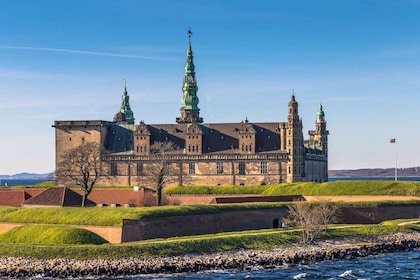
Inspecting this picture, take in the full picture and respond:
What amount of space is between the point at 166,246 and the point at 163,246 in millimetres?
232

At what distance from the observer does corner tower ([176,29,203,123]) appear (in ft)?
390

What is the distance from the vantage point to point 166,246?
5250 centimetres

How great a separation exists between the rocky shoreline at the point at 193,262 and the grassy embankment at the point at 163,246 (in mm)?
1022

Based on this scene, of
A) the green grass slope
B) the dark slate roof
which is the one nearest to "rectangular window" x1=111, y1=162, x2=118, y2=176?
the dark slate roof

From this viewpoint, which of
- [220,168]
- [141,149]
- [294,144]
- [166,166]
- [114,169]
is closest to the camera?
[294,144]

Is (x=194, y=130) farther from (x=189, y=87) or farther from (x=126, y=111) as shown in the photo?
(x=126, y=111)

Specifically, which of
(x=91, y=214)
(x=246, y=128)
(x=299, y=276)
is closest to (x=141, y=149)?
(x=246, y=128)

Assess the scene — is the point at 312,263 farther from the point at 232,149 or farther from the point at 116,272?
the point at 232,149

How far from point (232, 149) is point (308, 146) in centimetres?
1591

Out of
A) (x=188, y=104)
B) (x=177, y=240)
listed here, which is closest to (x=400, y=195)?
(x=177, y=240)

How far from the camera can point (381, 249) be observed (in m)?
58.0

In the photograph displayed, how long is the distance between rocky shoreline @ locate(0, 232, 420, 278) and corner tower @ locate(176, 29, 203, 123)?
63620mm

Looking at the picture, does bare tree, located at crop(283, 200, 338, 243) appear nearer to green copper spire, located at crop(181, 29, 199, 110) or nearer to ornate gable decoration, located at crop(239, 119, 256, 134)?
ornate gable decoration, located at crop(239, 119, 256, 134)

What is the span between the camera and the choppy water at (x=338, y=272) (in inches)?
1844
